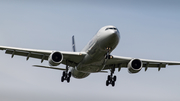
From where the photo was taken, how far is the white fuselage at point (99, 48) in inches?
973

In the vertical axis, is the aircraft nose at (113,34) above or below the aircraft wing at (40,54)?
above

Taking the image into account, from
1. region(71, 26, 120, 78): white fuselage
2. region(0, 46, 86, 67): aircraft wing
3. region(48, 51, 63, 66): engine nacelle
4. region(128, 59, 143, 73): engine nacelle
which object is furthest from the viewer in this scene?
region(128, 59, 143, 73): engine nacelle

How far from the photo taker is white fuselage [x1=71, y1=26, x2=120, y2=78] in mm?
24719

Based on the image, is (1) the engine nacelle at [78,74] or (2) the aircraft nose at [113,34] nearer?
(2) the aircraft nose at [113,34]

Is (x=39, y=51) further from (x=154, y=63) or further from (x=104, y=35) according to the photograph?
(x=154, y=63)

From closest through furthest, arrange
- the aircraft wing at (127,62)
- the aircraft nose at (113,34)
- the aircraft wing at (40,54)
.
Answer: the aircraft nose at (113,34) → the aircraft wing at (40,54) → the aircraft wing at (127,62)

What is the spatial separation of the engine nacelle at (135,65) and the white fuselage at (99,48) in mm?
2801

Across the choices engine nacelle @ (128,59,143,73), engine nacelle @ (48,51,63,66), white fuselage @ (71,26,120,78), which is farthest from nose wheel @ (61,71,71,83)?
engine nacelle @ (128,59,143,73)

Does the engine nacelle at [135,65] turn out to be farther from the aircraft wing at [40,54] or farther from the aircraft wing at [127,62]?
the aircraft wing at [40,54]

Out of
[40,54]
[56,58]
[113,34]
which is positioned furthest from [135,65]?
[40,54]

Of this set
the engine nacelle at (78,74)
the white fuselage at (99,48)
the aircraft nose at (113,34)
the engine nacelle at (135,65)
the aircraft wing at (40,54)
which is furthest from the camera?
the engine nacelle at (78,74)

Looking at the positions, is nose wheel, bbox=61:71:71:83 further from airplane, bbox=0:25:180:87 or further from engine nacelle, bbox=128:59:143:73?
engine nacelle, bbox=128:59:143:73

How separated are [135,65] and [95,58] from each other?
14.6ft

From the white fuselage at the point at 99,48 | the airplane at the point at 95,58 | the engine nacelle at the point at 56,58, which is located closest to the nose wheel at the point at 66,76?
the airplane at the point at 95,58
